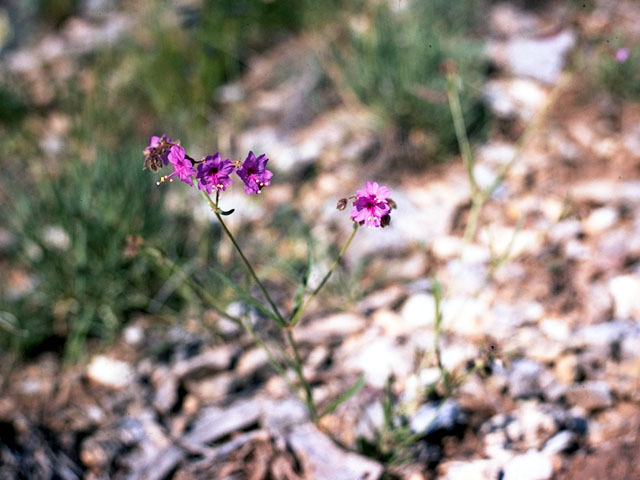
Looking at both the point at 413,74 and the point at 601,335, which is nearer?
the point at 601,335

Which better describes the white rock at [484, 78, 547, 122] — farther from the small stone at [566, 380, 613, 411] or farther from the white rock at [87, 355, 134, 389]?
the white rock at [87, 355, 134, 389]

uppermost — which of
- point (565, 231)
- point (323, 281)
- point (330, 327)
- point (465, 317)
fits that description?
point (565, 231)

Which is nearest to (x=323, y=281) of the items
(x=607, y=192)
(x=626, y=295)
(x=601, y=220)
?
(x=626, y=295)

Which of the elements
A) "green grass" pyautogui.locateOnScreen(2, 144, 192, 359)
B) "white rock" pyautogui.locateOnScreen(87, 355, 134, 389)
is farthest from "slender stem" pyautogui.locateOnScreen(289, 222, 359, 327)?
"green grass" pyautogui.locateOnScreen(2, 144, 192, 359)

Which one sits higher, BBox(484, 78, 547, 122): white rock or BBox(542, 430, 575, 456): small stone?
BBox(484, 78, 547, 122): white rock

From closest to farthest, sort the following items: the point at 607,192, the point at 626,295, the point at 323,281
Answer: the point at 323,281 < the point at 626,295 < the point at 607,192

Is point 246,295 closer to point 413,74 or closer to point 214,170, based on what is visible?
point 214,170
